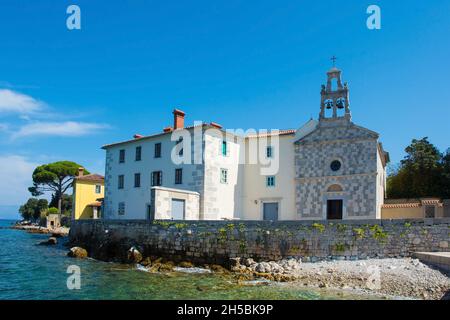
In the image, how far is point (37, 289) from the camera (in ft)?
51.7

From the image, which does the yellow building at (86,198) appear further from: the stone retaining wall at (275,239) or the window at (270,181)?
the window at (270,181)

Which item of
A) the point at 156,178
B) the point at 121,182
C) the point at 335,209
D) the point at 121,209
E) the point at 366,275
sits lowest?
the point at 366,275

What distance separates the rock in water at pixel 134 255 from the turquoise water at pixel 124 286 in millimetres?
1123

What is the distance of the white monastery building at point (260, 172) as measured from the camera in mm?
26516

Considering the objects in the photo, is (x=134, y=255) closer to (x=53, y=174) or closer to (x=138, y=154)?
(x=138, y=154)

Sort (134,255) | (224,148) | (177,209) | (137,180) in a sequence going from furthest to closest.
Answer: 1. (137,180)
2. (224,148)
3. (177,209)
4. (134,255)

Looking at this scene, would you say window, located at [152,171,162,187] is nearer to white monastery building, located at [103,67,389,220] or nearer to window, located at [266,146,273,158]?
white monastery building, located at [103,67,389,220]

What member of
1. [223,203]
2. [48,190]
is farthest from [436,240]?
[48,190]

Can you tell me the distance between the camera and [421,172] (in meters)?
33.1

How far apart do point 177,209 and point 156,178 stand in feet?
15.6

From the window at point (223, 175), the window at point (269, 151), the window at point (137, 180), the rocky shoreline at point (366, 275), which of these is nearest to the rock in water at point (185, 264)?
the rocky shoreline at point (366, 275)

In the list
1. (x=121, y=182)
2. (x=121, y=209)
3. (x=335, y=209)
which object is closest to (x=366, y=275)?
(x=335, y=209)
